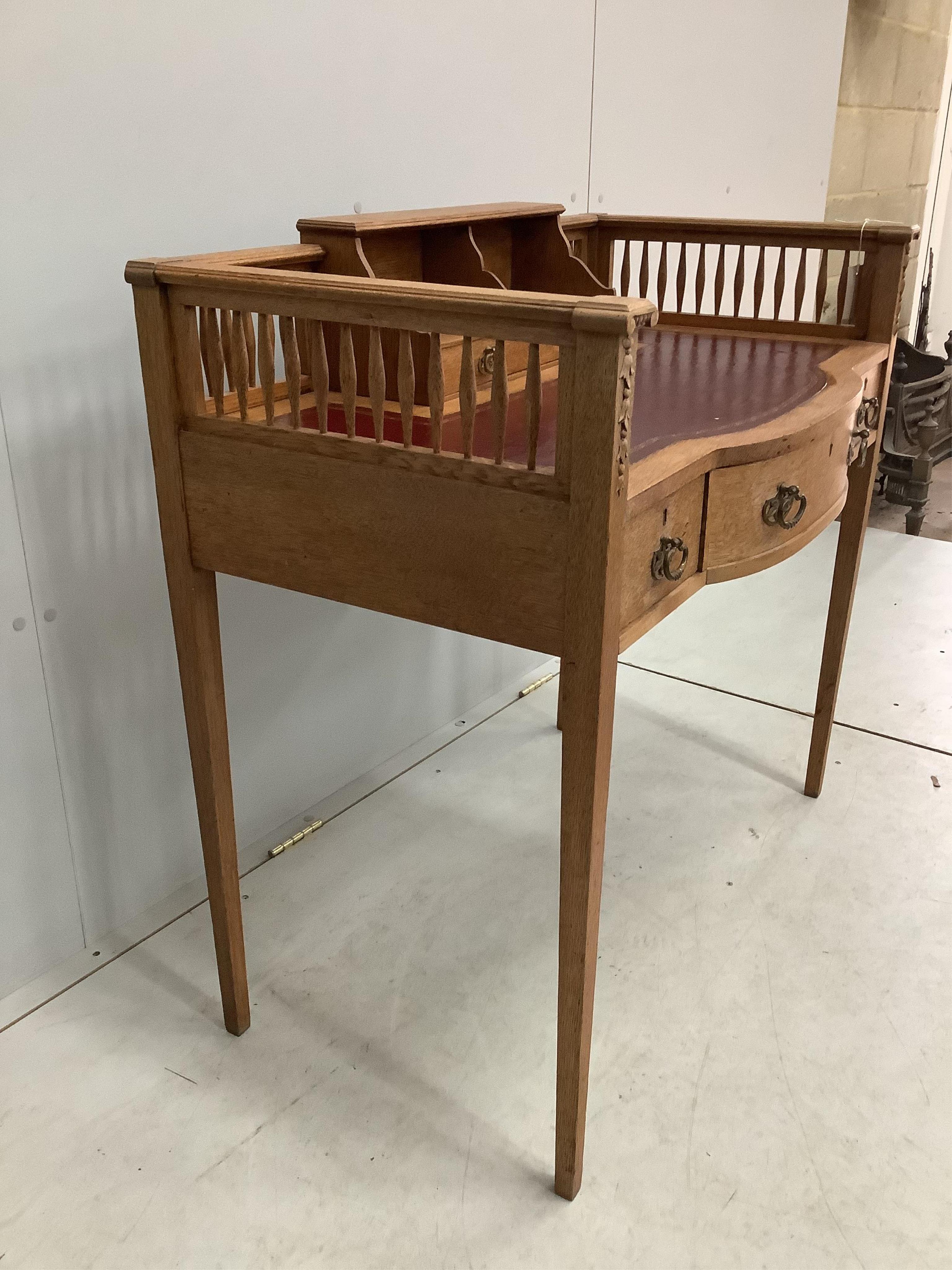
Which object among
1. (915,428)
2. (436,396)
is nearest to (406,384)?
(436,396)

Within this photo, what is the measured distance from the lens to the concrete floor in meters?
1.29

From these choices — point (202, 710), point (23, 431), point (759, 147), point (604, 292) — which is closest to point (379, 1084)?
point (202, 710)

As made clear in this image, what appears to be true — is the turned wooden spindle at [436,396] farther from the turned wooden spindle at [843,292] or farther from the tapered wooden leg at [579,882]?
the turned wooden spindle at [843,292]

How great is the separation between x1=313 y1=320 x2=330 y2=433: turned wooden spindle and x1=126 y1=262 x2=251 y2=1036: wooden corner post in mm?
153

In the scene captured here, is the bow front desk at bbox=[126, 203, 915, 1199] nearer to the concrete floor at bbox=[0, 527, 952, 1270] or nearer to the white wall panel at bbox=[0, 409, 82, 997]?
the concrete floor at bbox=[0, 527, 952, 1270]

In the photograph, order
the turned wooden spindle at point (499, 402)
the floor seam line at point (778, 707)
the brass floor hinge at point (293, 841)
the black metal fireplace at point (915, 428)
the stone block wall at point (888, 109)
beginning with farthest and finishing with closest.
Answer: the stone block wall at point (888, 109)
the black metal fireplace at point (915, 428)
the floor seam line at point (778, 707)
the brass floor hinge at point (293, 841)
the turned wooden spindle at point (499, 402)

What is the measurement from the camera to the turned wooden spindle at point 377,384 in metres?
1.12

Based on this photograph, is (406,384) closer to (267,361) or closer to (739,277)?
(267,361)

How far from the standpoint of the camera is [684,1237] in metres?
1.28

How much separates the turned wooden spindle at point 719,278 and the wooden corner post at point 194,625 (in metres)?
0.96

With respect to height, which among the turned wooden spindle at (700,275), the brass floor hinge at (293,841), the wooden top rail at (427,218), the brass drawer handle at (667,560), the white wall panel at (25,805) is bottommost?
the brass floor hinge at (293,841)

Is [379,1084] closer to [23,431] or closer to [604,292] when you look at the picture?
[23,431]

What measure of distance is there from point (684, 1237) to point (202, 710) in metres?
0.85

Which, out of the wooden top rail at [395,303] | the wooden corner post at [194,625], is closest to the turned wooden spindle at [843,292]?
the wooden top rail at [395,303]
